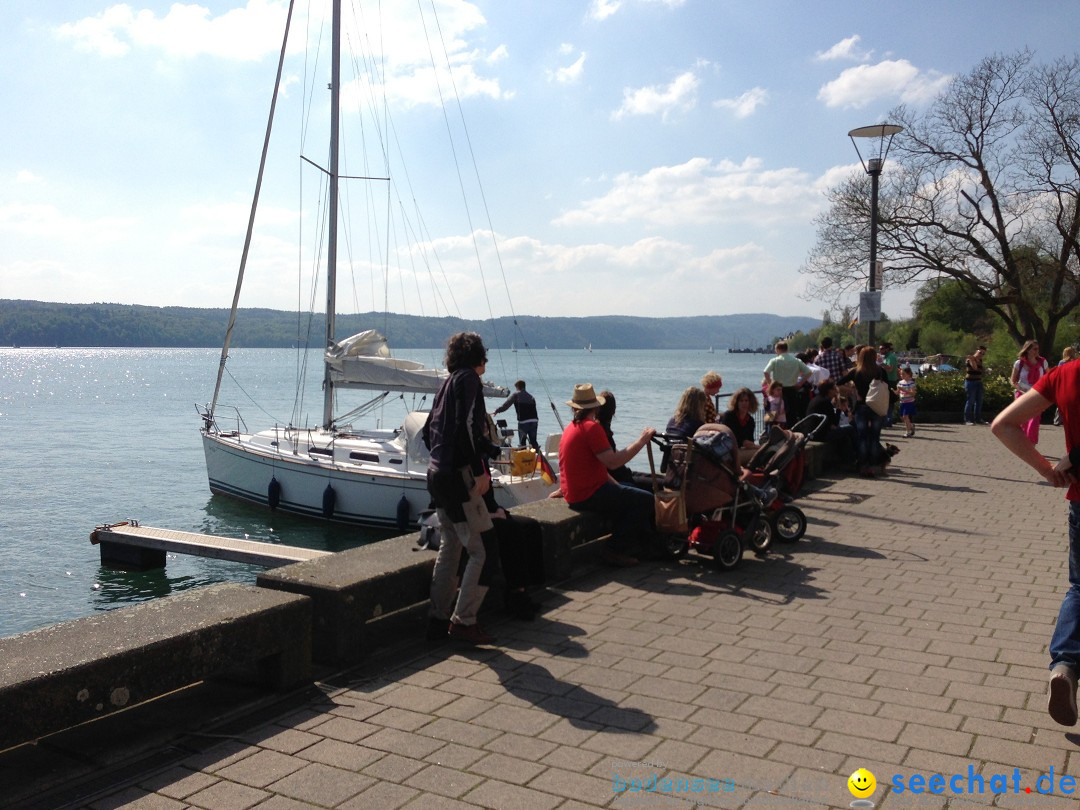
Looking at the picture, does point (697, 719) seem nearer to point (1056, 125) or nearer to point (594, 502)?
point (594, 502)

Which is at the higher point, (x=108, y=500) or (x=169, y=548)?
(x=169, y=548)

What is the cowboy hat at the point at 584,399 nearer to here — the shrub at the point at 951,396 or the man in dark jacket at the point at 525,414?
the man in dark jacket at the point at 525,414

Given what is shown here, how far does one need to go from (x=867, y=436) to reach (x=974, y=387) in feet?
34.0

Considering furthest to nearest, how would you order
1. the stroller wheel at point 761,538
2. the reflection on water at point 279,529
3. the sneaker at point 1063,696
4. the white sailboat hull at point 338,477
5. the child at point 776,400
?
the reflection on water at point 279,529
the white sailboat hull at point 338,477
the child at point 776,400
the stroller wheel at point 761,538
the sneaker at point 1063,696

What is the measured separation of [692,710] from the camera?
4.45m

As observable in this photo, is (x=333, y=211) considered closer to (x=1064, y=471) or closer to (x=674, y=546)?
(x=674, y=546)

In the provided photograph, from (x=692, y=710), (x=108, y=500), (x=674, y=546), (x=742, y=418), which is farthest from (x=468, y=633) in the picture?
(x=108, y=500)

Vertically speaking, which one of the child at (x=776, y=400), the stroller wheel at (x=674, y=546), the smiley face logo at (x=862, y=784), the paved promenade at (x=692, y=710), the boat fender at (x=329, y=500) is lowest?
the boat fender at (x=329, y=500)

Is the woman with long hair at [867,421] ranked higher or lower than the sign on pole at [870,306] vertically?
lower

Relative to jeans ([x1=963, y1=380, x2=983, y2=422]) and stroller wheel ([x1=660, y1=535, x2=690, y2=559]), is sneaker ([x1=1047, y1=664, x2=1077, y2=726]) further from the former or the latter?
jeans ([x1=963, y1=380, x2=983, y2=422])

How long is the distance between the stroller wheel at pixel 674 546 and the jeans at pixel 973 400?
16715 millimetres

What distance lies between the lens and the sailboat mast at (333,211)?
22703mm

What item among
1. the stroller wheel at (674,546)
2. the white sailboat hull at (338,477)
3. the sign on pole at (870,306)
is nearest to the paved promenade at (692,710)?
the stroller wheel at (674,546)

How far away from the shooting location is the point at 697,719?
14.2ft
